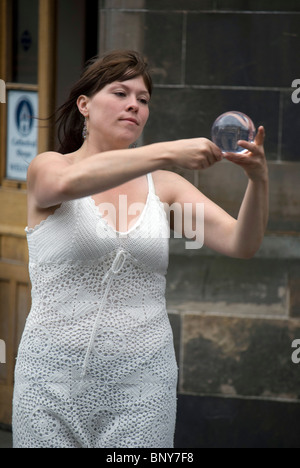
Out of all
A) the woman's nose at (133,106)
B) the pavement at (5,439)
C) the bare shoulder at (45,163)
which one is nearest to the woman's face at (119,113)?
the woman's nose at (133,106)

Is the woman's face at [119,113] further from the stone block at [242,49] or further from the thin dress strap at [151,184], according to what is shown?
the stone block at [242,49]

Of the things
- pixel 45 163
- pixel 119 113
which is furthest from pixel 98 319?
pixel 119 113

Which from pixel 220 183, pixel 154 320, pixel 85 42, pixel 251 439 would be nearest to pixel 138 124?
pixel 154 320

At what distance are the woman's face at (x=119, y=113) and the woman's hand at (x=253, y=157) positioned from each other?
0.43m

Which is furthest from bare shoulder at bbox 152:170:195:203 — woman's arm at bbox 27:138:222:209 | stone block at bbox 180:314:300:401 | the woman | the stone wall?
stone block at bbox 180:314:300:401

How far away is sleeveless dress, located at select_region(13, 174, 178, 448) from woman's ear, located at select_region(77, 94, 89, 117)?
0.34m

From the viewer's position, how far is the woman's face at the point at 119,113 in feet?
8.07

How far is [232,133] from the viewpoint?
2.10 m

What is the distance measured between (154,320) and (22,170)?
2.97 metres

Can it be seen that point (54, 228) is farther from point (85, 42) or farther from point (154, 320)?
point (85, 42)

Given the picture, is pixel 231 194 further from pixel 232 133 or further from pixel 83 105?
pixel 232 133

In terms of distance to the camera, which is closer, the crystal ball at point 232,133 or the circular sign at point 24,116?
the crystal ball at point 232,133

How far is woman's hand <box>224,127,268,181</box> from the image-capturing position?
6.84 ft

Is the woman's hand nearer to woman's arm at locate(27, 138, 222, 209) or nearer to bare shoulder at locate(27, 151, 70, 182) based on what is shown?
woman's arm at locate(27, 138, 222, 209)
